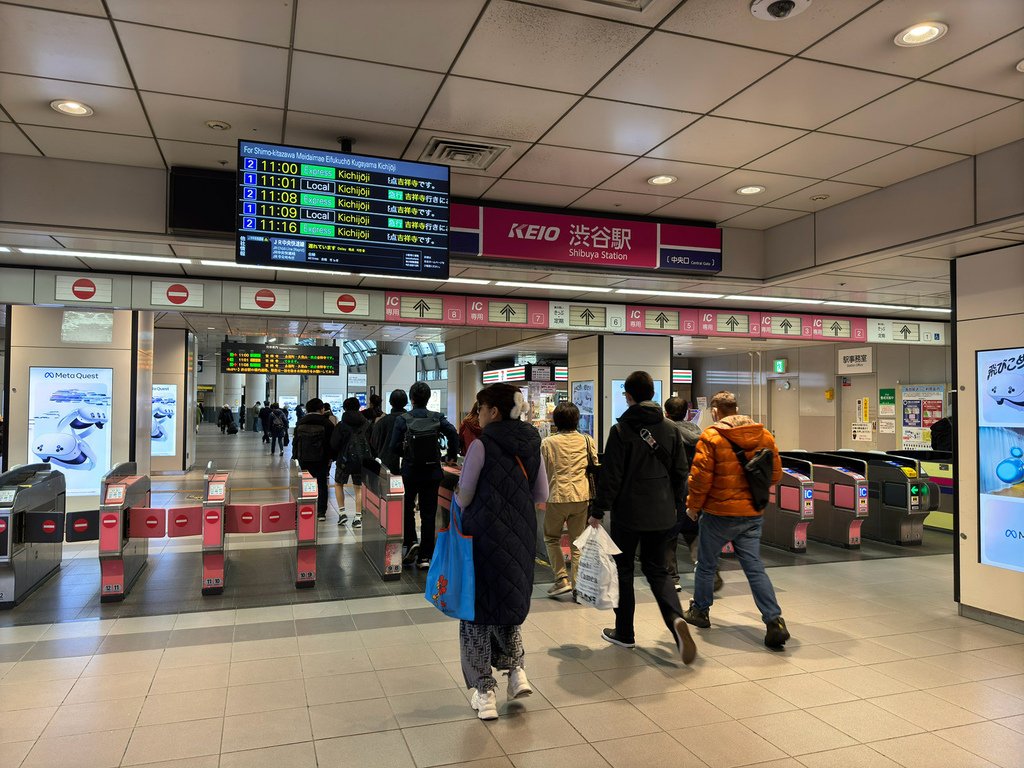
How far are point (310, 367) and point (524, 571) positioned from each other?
15.2m

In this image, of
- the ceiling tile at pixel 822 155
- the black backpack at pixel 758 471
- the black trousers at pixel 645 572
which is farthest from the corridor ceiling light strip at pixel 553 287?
the black trousers at pixel 645 572

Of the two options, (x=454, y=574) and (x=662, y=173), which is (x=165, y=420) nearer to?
(x=662, y=173)

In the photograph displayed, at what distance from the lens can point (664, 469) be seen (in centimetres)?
415

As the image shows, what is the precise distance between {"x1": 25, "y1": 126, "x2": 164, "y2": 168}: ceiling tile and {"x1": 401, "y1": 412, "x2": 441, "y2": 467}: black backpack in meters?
2.80

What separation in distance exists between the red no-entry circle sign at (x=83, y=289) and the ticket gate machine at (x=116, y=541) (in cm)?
183

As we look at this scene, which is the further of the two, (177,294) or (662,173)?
(177,294)

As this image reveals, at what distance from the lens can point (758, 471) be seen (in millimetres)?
4309

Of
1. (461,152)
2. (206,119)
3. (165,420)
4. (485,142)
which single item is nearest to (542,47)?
(485,142)

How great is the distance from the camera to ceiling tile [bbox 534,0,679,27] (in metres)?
2.99

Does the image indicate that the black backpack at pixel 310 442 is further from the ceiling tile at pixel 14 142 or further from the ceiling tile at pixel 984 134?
the ceiling tile at pixel 984 134

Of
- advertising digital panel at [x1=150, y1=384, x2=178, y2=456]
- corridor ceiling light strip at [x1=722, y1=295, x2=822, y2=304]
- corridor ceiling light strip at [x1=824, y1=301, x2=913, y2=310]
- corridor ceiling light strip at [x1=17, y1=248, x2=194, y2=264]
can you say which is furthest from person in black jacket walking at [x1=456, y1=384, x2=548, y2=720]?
advertising digital panel at [x1=150, y1=384, x2=178, y2=456]

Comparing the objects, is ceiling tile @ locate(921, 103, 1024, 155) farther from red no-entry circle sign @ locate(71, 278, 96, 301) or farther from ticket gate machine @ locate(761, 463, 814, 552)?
red no-entry circle sign @ locate(71, 278, 96, 301)

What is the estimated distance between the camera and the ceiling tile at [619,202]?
5.76 meters

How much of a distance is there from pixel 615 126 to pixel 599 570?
2747 millimetres
